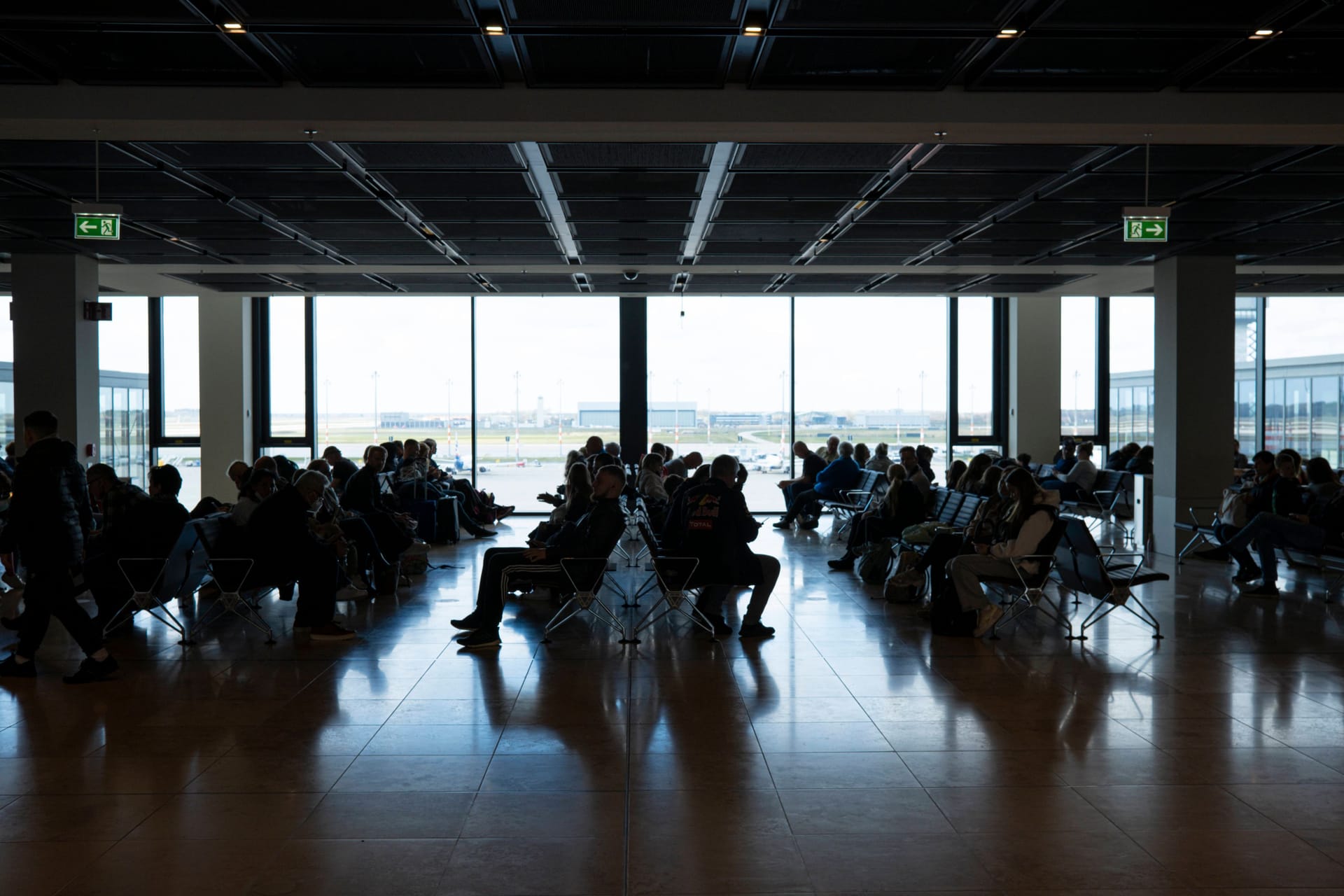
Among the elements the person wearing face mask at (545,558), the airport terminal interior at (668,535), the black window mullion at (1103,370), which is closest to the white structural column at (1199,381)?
the airport terminal interior at (668,535)

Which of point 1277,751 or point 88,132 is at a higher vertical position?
point 88,132

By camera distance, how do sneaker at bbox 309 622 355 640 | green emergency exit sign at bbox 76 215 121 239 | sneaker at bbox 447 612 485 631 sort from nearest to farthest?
sneaker at bbox 447 612 485 631
sneaker at bbox 309 622 355 640
green emergency exit sign at bbox 76 215 121 239

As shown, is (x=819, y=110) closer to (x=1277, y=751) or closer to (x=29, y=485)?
(x=1277, y=751)

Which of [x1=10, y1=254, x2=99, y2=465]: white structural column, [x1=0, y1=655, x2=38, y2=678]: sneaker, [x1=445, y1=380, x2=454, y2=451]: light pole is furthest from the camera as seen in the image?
[x1=445, y1=380, x2=454, y2=451]: light pole

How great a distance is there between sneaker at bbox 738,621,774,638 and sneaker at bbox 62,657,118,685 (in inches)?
160

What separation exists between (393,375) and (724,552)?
41.1 ft

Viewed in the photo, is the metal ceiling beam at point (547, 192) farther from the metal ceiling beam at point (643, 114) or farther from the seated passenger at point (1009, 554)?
the seated passenger at point (1009, 554)

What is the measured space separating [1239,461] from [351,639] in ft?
46.7

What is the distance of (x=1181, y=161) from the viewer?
7496 mm

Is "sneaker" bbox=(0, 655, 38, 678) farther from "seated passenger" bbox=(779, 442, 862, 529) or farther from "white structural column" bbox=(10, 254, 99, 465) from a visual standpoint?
"seated passenger" bbox=(779, 442, 862, 529)

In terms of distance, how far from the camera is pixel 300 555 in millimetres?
7277

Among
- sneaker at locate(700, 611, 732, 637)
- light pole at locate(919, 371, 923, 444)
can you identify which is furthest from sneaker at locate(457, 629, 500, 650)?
light pole at locate(919, 371, 923, 444)

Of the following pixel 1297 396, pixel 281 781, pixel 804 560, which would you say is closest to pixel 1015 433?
pixel 1297 396

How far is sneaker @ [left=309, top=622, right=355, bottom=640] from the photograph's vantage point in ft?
23.6
